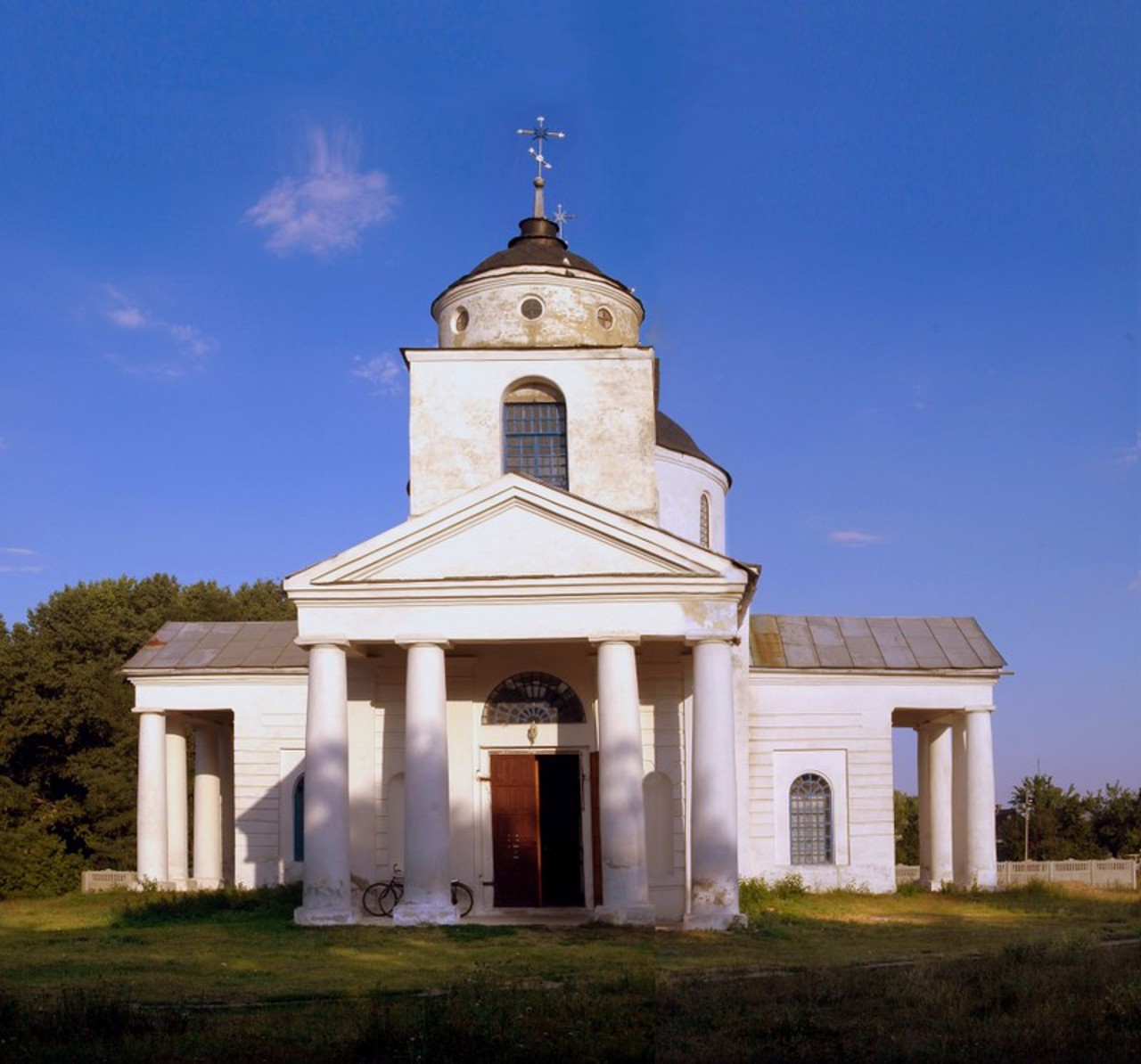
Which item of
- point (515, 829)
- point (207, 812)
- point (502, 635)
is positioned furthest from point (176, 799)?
point (502, 635)

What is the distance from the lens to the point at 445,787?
2072cm

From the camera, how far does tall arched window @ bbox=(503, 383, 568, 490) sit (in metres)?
24.0

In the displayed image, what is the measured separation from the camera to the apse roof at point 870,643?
90.6 ft

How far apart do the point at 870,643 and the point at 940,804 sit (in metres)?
3.90

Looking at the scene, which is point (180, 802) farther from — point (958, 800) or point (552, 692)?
point (958, 800)

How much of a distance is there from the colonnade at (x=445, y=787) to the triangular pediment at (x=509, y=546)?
1.02 m

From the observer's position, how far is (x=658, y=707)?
929 inches

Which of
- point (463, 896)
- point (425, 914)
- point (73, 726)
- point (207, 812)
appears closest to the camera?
point (425, 914)

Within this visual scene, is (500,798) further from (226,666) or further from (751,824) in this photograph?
(226,666)

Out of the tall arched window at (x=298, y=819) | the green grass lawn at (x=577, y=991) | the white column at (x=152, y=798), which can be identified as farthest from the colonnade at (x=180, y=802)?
the green grass lawn at (x=577, y=991)

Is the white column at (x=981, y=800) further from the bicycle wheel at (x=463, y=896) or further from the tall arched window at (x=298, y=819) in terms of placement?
the tall arched window at (x=298, y=819)

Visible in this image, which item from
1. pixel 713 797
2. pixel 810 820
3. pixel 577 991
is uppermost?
pixel 713 797

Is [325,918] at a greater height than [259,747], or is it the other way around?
[259,747]

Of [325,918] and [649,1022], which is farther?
[325,918]
